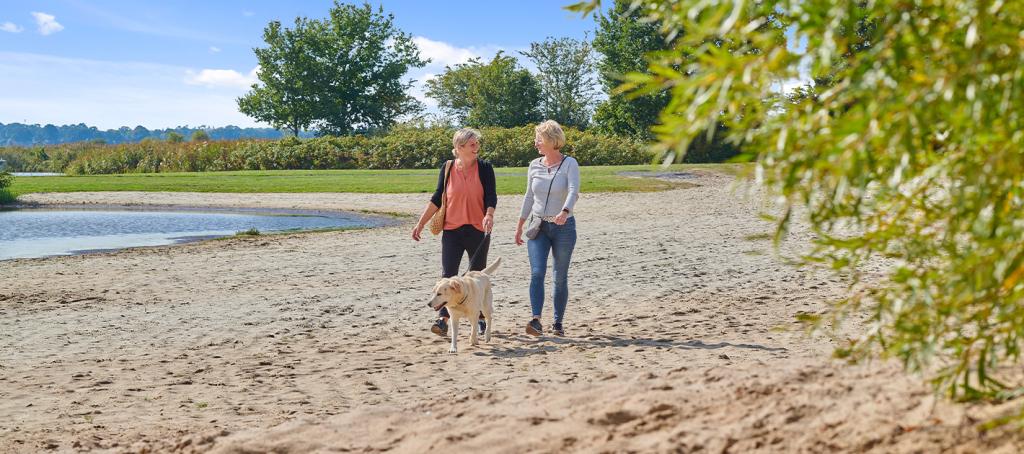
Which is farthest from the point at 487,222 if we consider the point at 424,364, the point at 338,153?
the point at 338,153

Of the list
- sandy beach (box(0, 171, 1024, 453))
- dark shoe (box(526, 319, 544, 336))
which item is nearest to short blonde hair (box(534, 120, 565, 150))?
dark shoe (box(526, 319, 544, 336))

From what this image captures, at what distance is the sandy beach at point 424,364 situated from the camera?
4926 millimetres

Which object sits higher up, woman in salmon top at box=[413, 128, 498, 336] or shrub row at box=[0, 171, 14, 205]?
woman in salmon top at box=[413, 128, 498, 336]

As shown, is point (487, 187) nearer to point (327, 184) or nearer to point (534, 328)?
point (534, 328)

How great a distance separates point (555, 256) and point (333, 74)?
2837 inches

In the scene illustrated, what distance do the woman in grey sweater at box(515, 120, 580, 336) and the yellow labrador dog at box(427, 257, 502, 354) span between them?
46 cm

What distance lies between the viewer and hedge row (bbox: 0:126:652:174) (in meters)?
56.3

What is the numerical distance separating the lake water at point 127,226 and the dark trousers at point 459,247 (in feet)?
37.7

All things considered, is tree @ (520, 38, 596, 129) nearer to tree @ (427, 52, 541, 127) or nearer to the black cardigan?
tree @ (427, 52, 541, 127)

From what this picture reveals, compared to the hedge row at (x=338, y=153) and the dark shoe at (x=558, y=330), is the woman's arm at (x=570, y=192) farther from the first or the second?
the hedge row at (x=338, y=153)

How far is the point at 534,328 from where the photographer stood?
9156 mm

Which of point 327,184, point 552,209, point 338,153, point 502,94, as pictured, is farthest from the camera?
point 502,94

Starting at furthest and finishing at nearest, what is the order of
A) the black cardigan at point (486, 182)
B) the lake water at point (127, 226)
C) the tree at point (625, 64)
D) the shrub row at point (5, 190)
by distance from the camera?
1. the tree at point (625, 64)
2. the shrub row at point (5, 190)
3. the lake water at point (127, 226)
4. the black cardigan at point (486, 182)

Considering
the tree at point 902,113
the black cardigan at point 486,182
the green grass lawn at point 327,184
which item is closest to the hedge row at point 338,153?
the green grass lawn at point 327,184
